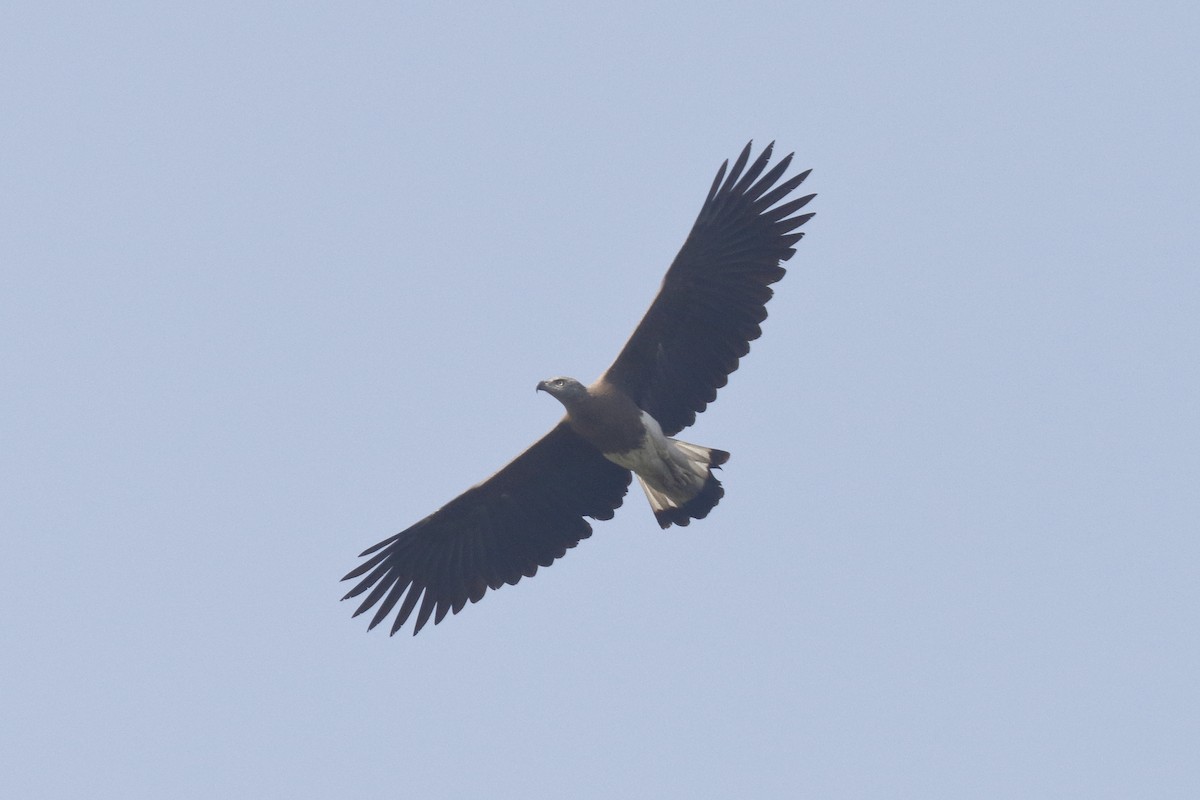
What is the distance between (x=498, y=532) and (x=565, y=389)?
1957mm

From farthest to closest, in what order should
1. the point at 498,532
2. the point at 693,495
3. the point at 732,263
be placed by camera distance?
the point at 498,532 → the point at 693,495 → the point at 732,263

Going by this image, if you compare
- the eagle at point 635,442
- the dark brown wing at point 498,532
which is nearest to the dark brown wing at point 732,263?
the eagle at point 635,442

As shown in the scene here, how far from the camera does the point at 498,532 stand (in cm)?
2059

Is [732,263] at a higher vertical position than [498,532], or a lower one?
higher

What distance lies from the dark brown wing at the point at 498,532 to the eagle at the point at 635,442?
1 centimetres

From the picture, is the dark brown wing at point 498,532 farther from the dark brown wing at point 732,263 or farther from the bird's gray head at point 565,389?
the dark brown wing at point 732,263

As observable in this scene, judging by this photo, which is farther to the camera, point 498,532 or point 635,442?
point 498,532

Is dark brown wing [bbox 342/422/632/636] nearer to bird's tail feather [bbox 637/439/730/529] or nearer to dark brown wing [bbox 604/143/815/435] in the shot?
bird's tail feather [bbox 637/439/730/529]

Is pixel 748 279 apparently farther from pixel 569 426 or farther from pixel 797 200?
pixel 569 426

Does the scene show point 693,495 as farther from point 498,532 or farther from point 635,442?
point 498,532

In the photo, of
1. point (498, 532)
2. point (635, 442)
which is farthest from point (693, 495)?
point (498, 532)

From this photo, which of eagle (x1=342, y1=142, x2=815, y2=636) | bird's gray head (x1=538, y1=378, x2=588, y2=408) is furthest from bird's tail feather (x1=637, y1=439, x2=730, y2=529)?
bird's gray head (x1=538, y1=378, x2=588, y2=408)

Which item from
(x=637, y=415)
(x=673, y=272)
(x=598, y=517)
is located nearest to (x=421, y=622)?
(x=598, y=517)

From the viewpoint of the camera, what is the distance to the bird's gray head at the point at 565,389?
1956cm
